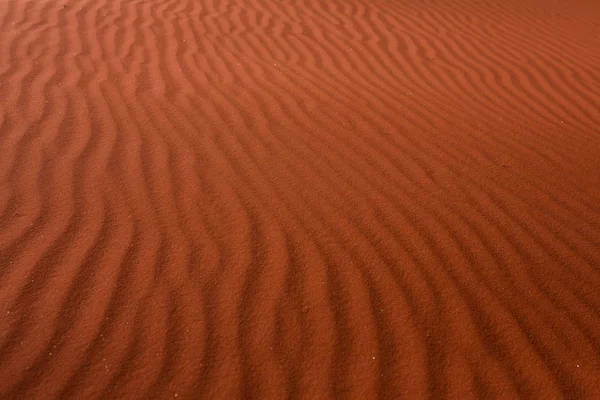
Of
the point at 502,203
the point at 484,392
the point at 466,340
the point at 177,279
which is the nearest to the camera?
the point at 484,392

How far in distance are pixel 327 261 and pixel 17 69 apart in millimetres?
2924

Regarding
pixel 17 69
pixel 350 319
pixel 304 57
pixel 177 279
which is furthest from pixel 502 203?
pixel 17 69

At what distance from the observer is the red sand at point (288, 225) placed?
1843 mm

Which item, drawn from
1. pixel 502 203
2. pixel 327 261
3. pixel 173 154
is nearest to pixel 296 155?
pixel 173 154

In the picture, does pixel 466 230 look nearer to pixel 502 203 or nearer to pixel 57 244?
pixel 502 203

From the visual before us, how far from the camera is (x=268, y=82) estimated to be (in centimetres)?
400

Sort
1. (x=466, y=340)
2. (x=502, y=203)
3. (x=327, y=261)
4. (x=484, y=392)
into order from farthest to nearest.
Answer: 1. (x=502, y=203)
2. (x=327, y=261)
3. (x=466, y=340)
4. (x=484, y=392)

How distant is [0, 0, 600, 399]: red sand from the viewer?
6.05 ft

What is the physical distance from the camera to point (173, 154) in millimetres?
2936

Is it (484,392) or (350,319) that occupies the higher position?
(350,319)

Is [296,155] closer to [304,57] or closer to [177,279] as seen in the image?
[177,279]

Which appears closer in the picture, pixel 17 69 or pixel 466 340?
pixel 466 340

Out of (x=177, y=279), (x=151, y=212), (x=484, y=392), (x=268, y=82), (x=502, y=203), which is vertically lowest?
(x=484, y=392)

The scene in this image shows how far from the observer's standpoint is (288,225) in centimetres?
246
